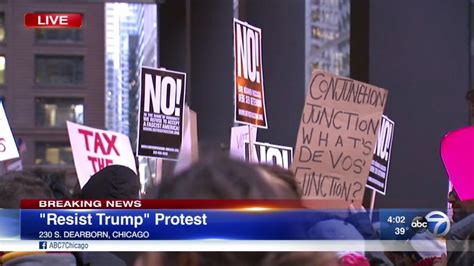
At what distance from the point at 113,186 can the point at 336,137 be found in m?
1.71

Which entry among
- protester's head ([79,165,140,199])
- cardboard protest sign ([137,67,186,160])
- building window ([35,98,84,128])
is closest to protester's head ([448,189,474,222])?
protester's head ([79,165,140,199])

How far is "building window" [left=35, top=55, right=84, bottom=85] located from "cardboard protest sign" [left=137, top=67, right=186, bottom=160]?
5948 cm

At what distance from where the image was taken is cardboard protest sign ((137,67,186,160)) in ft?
25.8

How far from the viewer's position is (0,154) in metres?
6.87

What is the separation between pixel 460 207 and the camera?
4.09 meters

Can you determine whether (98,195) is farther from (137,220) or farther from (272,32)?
(272,32)

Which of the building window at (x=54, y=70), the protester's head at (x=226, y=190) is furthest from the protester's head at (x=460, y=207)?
the building window at (x=54, y=70)

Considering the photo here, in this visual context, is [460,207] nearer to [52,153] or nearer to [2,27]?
[2,27]

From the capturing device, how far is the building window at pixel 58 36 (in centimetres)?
6569

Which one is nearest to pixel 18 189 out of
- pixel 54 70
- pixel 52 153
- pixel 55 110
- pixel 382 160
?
pixel 382 160

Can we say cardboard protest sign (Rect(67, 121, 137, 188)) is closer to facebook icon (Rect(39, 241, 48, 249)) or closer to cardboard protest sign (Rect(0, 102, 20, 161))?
cardboard protest sign (Rect(0, 102, 20, 161))

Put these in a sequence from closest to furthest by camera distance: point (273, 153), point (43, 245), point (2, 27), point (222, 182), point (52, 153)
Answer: point (222, 182)
point (43, 245)
point (273, 153)
point (2, 27)
point (52, 153)

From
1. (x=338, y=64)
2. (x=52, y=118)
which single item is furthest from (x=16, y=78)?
(x=338, y=64)

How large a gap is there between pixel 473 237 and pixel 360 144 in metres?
1.50
